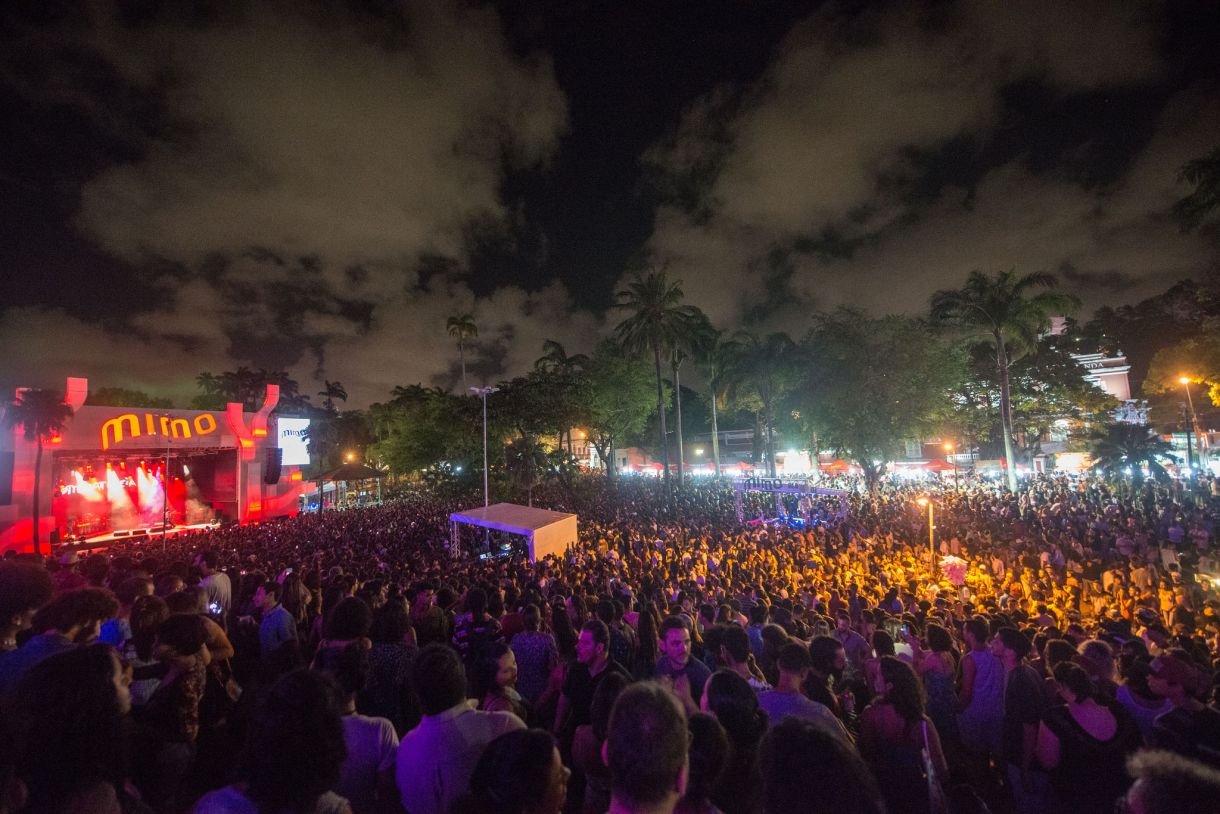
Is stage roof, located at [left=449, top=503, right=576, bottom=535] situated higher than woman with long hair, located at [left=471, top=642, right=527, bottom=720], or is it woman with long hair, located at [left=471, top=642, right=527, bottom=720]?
woman with long hair, located at [left=471, top=642, right=527, bottom=720]

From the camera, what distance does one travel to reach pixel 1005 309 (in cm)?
2627

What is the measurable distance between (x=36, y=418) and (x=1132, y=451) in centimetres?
4852

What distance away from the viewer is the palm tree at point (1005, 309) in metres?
26.0

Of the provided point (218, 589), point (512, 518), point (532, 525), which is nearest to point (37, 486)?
point (512, 518)

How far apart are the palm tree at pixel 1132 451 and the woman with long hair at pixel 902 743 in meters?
29.1

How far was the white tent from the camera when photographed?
14.3 metres

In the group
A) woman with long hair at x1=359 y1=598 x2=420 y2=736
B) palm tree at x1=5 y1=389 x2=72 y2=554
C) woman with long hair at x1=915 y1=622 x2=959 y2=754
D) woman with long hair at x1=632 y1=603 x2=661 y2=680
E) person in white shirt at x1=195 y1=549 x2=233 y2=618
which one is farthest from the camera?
palm tree at x1=5 y1=389 x2=72 y2=554

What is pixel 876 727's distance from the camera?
3.10 meters

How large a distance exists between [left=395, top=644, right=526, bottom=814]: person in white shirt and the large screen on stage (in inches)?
1343

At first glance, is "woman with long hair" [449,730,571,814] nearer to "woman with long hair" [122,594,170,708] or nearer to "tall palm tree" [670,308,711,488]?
"woman with long hair" [122,594,170,708]

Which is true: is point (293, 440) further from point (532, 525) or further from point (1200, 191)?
point (1200, 191)

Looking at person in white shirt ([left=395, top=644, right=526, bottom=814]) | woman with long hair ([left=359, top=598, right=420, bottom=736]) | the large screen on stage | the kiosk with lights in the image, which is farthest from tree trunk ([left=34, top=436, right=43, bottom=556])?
person in white shirt ([left=395, top=644, right=526, bottom=814])

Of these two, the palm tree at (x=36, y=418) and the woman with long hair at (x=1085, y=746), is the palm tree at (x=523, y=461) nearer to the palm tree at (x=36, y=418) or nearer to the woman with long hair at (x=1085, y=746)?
the palm tree at (x=36, y=418)

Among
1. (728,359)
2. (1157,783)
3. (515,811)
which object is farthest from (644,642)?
(728,359)
